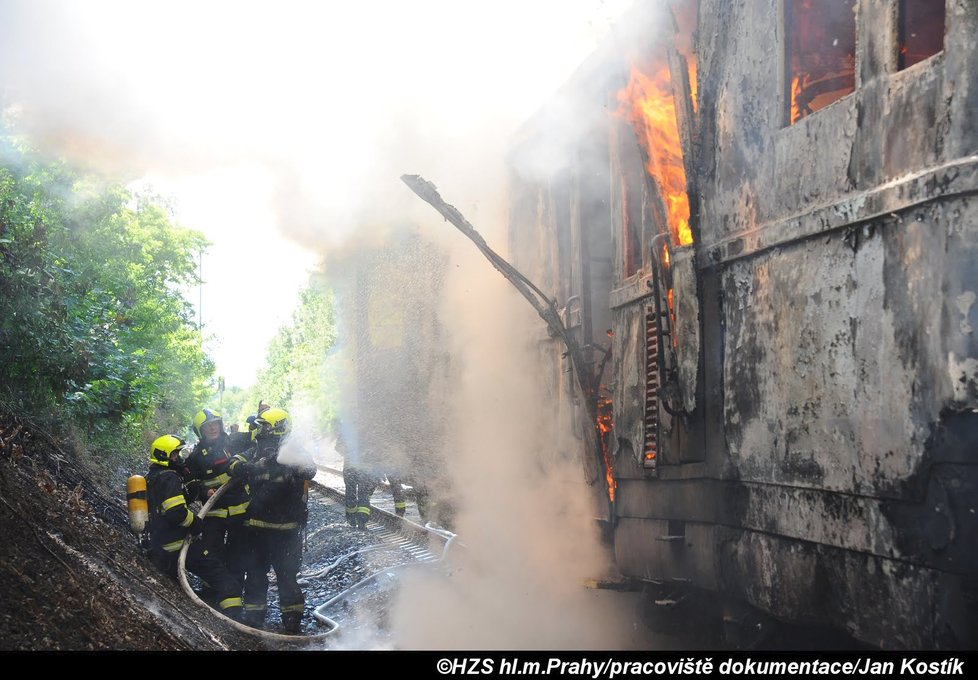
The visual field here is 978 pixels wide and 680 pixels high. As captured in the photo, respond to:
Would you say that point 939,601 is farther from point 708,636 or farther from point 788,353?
point 708,636

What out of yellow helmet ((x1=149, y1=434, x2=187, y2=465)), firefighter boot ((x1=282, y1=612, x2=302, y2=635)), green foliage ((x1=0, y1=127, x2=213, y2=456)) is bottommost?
firefighter boot ((x1=282, y1=612, x2=302, y2=635))

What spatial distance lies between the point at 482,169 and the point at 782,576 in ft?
24.4

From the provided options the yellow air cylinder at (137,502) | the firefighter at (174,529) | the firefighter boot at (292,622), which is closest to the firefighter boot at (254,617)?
the firefighter at (174,529)

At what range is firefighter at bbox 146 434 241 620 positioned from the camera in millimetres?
7027

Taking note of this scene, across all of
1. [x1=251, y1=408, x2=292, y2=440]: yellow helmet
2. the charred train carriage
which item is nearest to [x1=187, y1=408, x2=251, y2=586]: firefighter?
[x1=251, y1=408, x2=292, y2=440]: yellow helmet

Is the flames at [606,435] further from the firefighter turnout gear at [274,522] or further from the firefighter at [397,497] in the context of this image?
the firefighter at [397,497]

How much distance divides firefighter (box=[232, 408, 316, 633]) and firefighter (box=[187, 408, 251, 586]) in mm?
172

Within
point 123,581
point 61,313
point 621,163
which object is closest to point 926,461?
point 621,163

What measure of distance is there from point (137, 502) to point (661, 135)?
19.1 feet

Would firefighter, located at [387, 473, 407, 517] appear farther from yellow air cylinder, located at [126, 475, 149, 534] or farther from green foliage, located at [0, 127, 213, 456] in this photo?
yellow air cylinder, located at [126, 475, 149, 534]

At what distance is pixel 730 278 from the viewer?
207 inches

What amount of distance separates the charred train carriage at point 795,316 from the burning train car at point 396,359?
516 cm

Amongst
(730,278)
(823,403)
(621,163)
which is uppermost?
(621,163)

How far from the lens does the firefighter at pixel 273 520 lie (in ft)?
23.9
